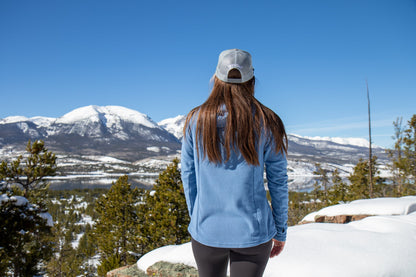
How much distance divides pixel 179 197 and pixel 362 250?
13.3 m

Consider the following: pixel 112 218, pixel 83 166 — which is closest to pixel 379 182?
pixel 112 218

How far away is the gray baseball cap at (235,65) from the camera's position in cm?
139

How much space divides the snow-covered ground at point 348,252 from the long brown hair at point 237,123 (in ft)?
7.81

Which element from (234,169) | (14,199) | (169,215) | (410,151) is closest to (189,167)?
(234,169)

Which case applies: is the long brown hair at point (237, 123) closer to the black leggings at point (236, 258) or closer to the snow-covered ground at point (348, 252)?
the black leggings at point (236, 258)

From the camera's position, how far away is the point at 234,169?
1305mm

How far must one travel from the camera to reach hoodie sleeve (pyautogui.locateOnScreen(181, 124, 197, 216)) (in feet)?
4.79

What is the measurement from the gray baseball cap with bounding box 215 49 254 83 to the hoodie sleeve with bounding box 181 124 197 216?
1.22 feet

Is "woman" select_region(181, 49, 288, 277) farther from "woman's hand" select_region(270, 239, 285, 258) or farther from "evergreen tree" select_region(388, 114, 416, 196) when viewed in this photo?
"evergreen tree" select_region(388, 114, 416, 196)

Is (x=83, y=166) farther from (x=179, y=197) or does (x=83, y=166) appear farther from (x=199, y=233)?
(x=199, y=233)

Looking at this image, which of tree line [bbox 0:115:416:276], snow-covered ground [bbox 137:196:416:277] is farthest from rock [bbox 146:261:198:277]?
tree line [bbox 0:115:416:276]

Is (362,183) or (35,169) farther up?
(35,169)

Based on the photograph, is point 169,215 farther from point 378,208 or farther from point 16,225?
point 378,208

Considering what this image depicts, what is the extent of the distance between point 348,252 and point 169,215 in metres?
13.7
